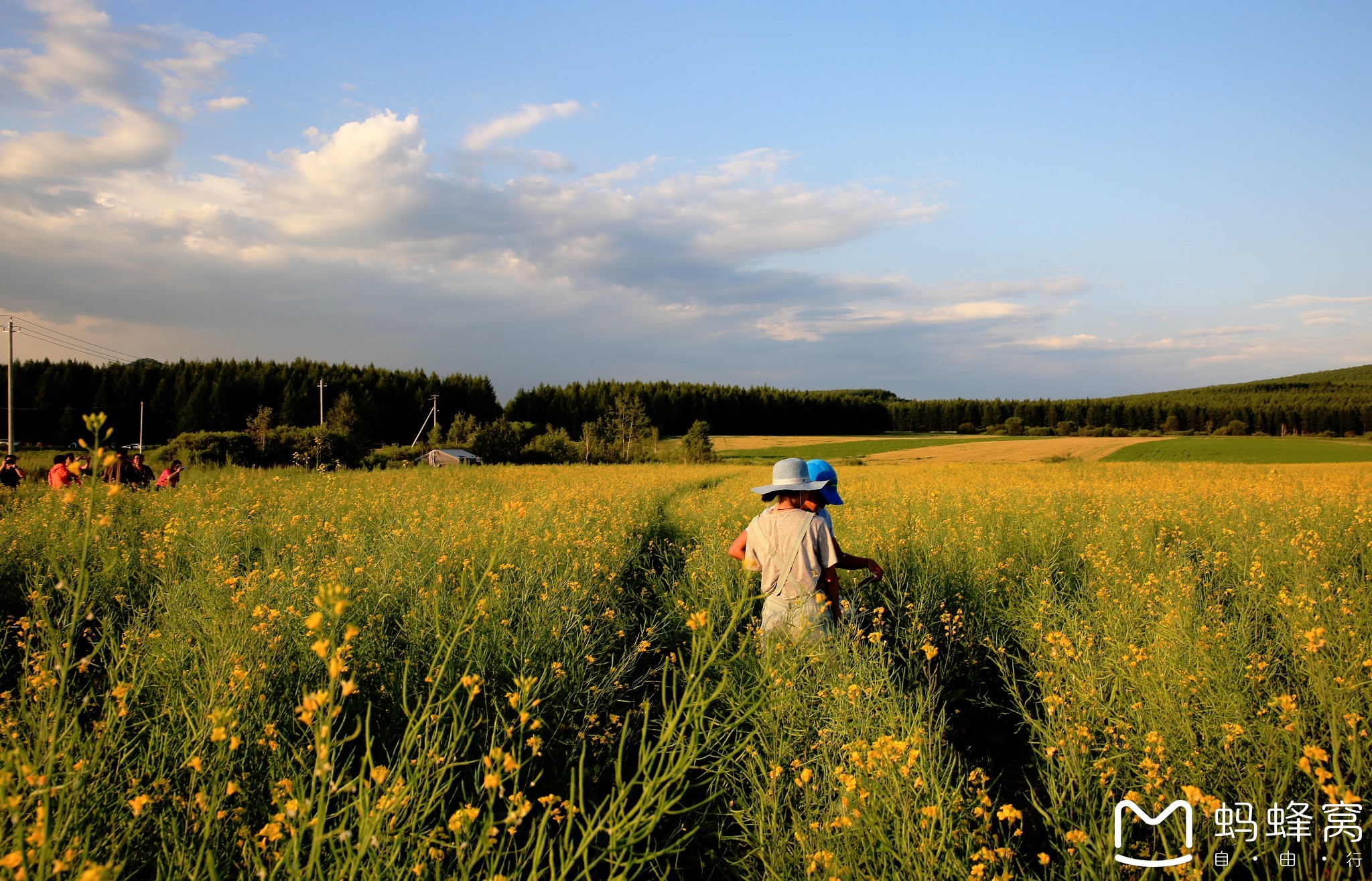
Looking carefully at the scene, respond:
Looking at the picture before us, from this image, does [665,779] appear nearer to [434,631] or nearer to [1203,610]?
[434,631]

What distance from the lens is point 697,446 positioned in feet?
140

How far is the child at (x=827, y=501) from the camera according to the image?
3.98m

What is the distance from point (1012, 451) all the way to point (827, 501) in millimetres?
46719

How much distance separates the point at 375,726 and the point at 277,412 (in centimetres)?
6654

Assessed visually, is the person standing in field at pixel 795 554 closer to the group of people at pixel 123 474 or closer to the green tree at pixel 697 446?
the group of people at pixel 123 474

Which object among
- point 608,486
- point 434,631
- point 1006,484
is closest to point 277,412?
point 608,486

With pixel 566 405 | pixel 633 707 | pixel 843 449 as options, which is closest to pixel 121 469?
pixel 633 707

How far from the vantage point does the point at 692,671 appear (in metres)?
1.62

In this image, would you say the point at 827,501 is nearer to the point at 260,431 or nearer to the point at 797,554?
the point at 797,554

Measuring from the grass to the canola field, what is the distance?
3559 centimetres

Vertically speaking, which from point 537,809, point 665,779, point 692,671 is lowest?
point 537,809

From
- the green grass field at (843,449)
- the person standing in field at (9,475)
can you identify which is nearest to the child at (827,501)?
the person standing in field at (9,475)

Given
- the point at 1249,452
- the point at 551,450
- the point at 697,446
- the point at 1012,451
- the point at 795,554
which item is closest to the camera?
the point at 795,554

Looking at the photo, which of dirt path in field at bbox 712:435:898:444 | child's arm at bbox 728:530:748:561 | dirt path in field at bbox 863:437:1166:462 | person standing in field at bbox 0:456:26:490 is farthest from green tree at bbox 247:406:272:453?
dirt path in field at bbox 863:437:1166:462
